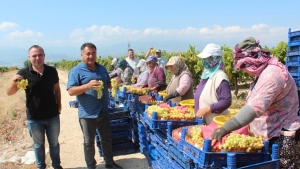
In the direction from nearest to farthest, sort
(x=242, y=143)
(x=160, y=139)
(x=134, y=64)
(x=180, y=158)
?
(x=242, y=143) < (x=180, y=158) < (x=160, y=139) < (x=134, y=64)

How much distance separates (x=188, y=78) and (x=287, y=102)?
235 centimetres

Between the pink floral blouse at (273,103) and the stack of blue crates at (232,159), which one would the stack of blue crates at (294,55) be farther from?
the stack of blue crates at (232,159)

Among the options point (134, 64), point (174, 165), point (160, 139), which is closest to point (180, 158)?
point (174, 165)

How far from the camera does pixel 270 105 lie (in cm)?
240

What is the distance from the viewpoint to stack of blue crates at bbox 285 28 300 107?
4.71 metres

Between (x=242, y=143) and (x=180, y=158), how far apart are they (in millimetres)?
842

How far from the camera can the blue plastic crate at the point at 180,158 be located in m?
2.66

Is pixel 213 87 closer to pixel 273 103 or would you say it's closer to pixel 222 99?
pixel 222 99

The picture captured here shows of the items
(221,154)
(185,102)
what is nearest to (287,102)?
(221,154)

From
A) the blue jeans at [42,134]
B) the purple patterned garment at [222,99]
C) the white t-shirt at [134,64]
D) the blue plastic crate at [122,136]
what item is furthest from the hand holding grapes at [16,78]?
the white t-shirt at [134,64]

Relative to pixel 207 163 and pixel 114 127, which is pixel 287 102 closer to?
pixel 207 163

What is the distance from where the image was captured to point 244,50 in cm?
245

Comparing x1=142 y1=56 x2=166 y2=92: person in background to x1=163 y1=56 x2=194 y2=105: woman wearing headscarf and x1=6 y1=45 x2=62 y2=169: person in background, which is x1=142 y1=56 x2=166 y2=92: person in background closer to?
x1=163 y1=56 x2=194 y2=105: woman wearing headscarf

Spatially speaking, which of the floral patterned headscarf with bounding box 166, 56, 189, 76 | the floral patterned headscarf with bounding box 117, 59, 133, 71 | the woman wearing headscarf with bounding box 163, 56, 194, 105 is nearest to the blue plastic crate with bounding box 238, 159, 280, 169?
the woman wearing headscarf with bounding box 163, 56, 194, 105
